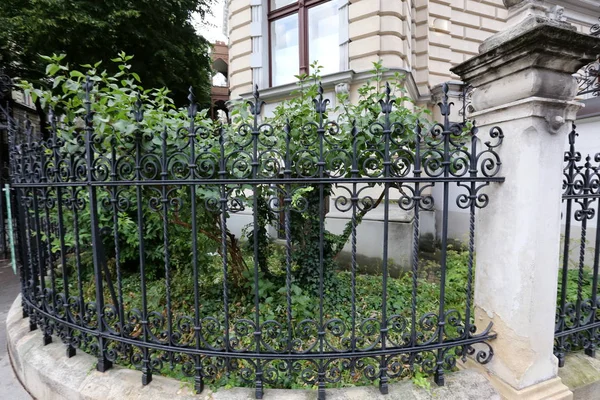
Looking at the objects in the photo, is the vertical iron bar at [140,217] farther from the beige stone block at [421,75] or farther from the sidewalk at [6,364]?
the beige stone block at [421,75]

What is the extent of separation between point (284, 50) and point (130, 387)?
7531 mm

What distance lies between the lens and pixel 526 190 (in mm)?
1991

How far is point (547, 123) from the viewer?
77.7 inches

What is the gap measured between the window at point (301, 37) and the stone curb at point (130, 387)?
→ 6171 millimetres

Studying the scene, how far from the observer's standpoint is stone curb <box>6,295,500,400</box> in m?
2.02

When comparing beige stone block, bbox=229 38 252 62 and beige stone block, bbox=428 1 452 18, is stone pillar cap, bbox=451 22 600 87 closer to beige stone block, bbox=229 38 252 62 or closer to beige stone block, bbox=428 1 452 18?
beige stone block, bbox=428 1 452 18

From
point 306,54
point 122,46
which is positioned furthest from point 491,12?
point 122,46

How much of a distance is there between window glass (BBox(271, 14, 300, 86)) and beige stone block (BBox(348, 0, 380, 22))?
162 centimetres

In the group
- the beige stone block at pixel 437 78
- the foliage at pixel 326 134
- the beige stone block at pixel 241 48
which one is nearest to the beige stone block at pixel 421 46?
the beige stone block at pixel 437 78

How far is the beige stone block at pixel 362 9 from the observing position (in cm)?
600

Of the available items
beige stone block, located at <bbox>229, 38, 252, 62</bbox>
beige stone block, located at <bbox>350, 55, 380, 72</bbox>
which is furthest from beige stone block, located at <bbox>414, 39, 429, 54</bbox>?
beige stone block, located at <bbox>229, 38, 252, 62</bbox>

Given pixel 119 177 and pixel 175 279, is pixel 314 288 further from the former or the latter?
pixel 119 177

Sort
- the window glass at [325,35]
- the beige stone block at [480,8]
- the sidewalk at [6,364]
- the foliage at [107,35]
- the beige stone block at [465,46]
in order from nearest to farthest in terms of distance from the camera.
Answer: the sidewalk at [6,364], the window glass at [325,35], the beige stone block at [465,46], the beige stone block at [480,8], the foliage at [107,35]

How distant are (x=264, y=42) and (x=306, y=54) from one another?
48.2 inches
